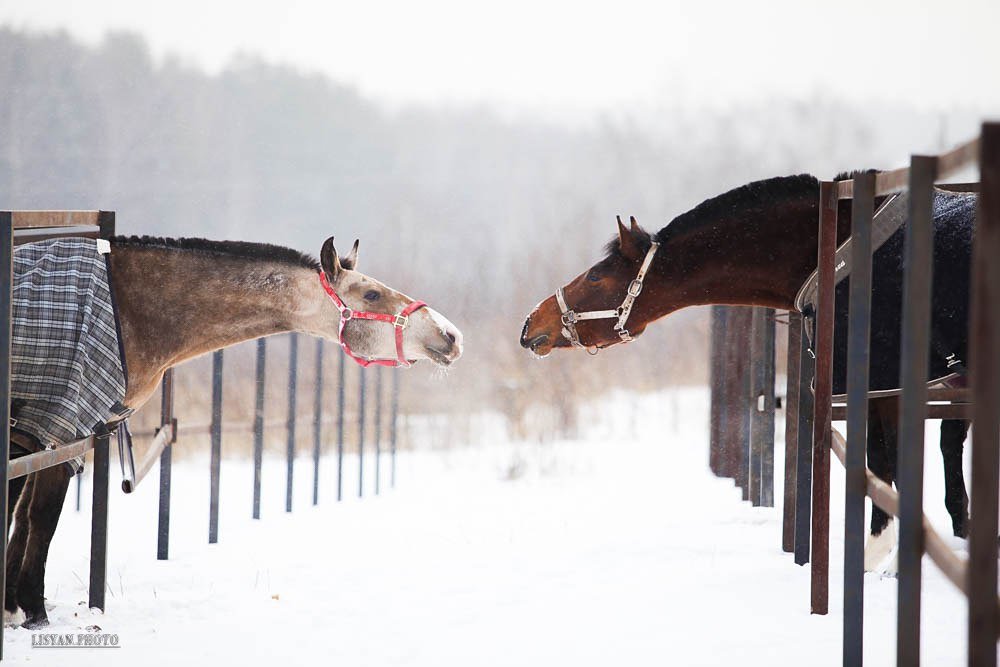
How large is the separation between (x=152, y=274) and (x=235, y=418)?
9650 mm

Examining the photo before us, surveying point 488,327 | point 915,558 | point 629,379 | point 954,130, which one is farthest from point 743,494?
point 954,130

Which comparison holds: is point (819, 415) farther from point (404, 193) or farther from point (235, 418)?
point (404, 193)

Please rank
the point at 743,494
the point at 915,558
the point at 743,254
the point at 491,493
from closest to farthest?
the point at 915,558, the point at 743,254, the point at 743,494, the point at 491,493

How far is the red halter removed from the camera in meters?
3.72

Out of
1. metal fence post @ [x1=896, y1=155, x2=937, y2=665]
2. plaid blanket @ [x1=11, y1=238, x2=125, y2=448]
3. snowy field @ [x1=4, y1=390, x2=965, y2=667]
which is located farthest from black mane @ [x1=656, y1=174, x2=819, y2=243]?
plaid blanket @ [x1=11, y1=238, x2=125, y2=448]

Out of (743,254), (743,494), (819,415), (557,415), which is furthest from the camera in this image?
(557,415)

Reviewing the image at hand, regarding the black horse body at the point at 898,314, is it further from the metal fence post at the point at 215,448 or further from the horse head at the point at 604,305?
the metal fence post at the point at 215,448

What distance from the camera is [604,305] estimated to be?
402cm

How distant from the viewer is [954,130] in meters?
22.3

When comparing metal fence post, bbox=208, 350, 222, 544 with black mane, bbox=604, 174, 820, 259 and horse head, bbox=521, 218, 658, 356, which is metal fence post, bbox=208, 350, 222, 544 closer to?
horse head, bbox=521, 218, 658, 356

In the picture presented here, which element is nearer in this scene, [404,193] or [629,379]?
[629,379]

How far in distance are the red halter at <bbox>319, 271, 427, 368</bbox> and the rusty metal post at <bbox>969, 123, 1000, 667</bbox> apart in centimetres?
272

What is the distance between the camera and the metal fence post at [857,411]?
2146 mm

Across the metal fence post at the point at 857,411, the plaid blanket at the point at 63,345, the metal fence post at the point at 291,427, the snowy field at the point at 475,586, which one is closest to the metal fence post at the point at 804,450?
the snowy field at the point at 475,586
